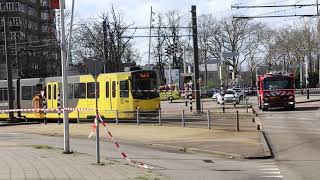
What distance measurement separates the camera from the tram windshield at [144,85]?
3556cm

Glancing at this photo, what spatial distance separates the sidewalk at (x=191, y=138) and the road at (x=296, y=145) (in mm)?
691

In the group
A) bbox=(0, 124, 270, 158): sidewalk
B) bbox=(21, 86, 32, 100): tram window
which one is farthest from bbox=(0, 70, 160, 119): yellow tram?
bbox=(0, 124, 270, 158): sidewalk

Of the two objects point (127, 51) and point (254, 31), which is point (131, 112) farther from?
point (254, 31)

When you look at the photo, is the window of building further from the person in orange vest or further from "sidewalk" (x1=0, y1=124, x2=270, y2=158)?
"sidewalk" (x1=0, y1=124, x2=270, y2=158)

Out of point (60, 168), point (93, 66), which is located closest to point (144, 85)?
point (93, 66)

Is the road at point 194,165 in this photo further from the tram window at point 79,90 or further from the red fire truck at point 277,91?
the red fire truck at point 277,91

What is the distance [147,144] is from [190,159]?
521 cm

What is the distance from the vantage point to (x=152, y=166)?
50.1ft

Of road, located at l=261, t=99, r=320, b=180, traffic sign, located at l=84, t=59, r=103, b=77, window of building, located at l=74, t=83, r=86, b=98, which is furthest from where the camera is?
window of building, located at l=74, t=83, r=86, b=98

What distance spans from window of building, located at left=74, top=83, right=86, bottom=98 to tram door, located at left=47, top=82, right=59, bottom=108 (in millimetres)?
1801

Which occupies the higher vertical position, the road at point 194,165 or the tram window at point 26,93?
the tram window at point 26,93

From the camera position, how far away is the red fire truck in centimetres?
4462

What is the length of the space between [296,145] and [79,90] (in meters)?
19.8

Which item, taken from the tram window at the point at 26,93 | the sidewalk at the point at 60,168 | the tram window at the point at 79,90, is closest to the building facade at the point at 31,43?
the tram window at the point at 26,93
